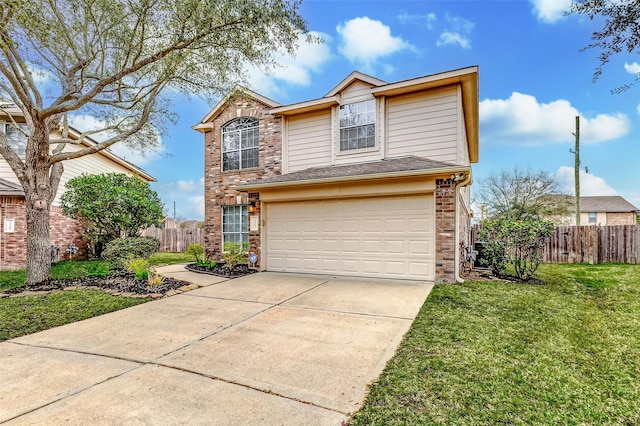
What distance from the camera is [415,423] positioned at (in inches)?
95.5

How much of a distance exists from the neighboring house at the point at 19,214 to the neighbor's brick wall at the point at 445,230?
12.1 meters

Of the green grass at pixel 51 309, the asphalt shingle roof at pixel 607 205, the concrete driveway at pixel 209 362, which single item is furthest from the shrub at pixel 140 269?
the asphalt shingle roof at pixel 607 205

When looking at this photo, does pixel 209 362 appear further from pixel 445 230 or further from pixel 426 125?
pixel 426 125

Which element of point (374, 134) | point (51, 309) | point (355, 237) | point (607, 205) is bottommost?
point (51, 309)

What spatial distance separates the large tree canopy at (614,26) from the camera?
14.2 ft

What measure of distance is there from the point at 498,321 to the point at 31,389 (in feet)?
18.8

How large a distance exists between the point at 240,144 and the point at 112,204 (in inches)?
212

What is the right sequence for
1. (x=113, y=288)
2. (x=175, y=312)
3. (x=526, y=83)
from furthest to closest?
1. (x=526, y=83)
2. (x=113, y=288)
3. (x=175, y=312)

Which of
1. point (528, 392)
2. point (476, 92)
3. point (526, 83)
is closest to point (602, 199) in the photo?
point (526, 83)

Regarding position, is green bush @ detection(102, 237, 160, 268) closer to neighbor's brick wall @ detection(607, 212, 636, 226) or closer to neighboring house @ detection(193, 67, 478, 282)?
neighboring house @ detection(193, 67, 478, 282)

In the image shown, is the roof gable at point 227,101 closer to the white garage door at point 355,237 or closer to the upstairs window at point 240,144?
the upstairs window at point 240,144

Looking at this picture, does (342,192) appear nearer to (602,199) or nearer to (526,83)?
(526,83)

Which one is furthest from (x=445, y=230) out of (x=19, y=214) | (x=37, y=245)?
(x=19, y=214)

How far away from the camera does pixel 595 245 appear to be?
41.7 ft
